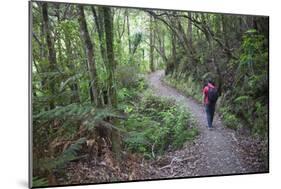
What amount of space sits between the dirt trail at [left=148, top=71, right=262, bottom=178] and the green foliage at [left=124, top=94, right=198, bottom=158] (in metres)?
0.07

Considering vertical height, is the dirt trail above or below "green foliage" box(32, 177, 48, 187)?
above

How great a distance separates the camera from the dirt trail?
152 inches

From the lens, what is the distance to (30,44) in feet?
11.3

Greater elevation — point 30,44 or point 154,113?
point 30,44

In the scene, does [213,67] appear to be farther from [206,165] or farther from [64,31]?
[64,31]

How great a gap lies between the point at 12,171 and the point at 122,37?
1.48m

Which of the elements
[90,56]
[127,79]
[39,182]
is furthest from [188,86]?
Result: [39,182]

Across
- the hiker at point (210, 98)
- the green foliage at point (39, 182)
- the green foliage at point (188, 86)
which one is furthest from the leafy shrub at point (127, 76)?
the green foliage at point (39, 182)

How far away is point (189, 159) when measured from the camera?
12.8 feet

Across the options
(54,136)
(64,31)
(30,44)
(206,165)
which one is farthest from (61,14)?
(206,165)

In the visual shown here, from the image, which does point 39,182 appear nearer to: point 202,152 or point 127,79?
point 127,79

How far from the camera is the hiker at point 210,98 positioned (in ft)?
13.1

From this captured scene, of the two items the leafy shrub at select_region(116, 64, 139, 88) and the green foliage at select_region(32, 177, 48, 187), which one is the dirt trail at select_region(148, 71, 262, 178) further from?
the green foliage at select_region(32, 177, 48, 187)

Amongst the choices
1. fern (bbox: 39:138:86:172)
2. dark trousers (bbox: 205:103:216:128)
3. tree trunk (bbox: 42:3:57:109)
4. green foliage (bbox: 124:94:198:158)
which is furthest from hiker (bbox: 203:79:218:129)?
tree trunk (bbox: 42:3:57:109)
